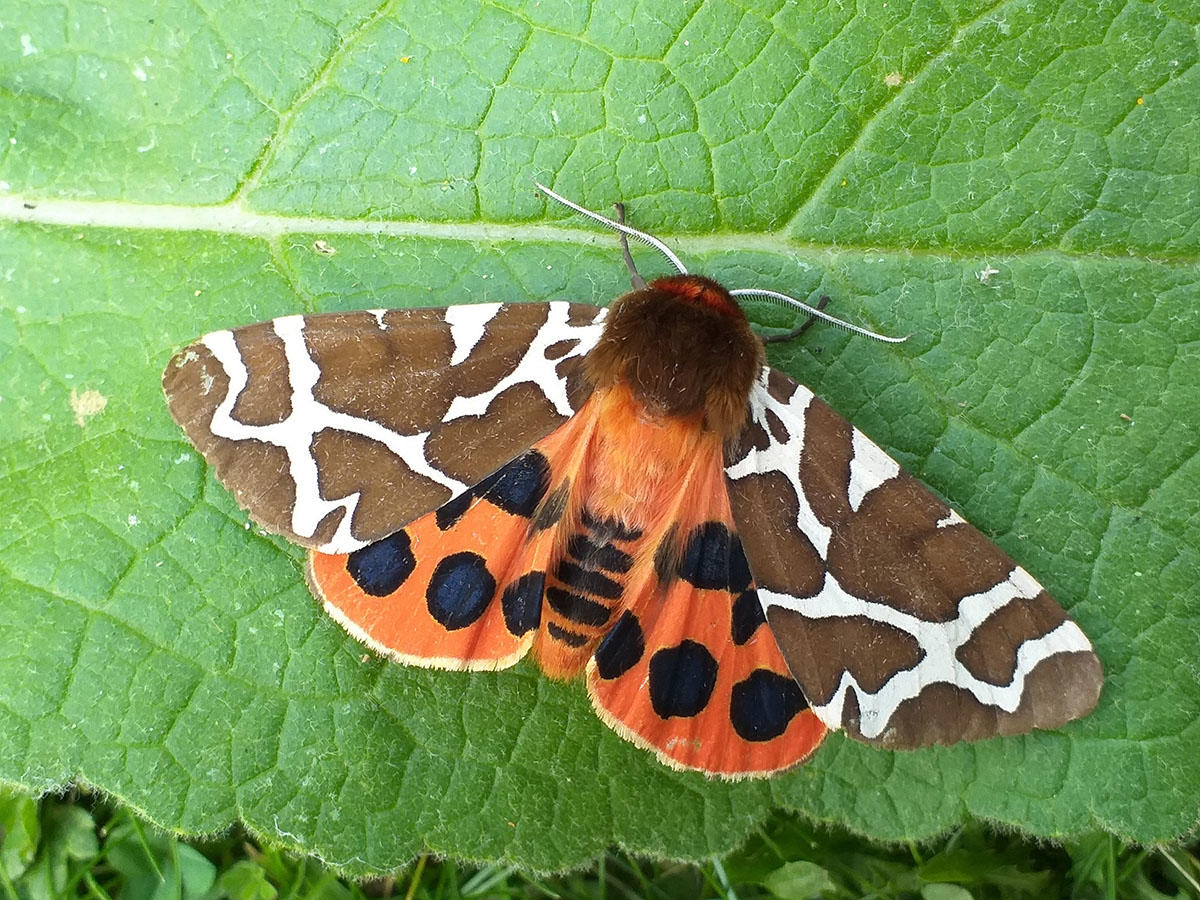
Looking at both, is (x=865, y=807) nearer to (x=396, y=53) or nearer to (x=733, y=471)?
(x=733, y=471)

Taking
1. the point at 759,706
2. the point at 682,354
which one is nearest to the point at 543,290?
the point at 682,354

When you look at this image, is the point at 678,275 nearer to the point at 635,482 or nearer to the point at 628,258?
the point at 628,258

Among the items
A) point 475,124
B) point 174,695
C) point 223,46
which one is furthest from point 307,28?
point 174,695

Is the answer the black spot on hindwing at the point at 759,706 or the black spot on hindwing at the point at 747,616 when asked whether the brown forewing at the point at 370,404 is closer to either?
the black spot on hindwing at the point at 747,616

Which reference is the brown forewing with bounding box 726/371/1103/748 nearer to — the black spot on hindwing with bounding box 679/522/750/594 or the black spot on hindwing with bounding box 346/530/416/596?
the black spot on hindwing with bounding box 679/522/750/594

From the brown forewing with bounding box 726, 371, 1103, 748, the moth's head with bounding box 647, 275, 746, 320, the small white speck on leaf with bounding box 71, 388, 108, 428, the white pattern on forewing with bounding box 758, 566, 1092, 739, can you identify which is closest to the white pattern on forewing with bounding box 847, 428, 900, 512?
the brown forewing with bounding box 726, 371, 1103, 748

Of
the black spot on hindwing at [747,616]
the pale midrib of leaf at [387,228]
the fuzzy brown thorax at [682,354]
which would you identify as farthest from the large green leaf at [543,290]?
the black spot on hindwing at [747,616]
